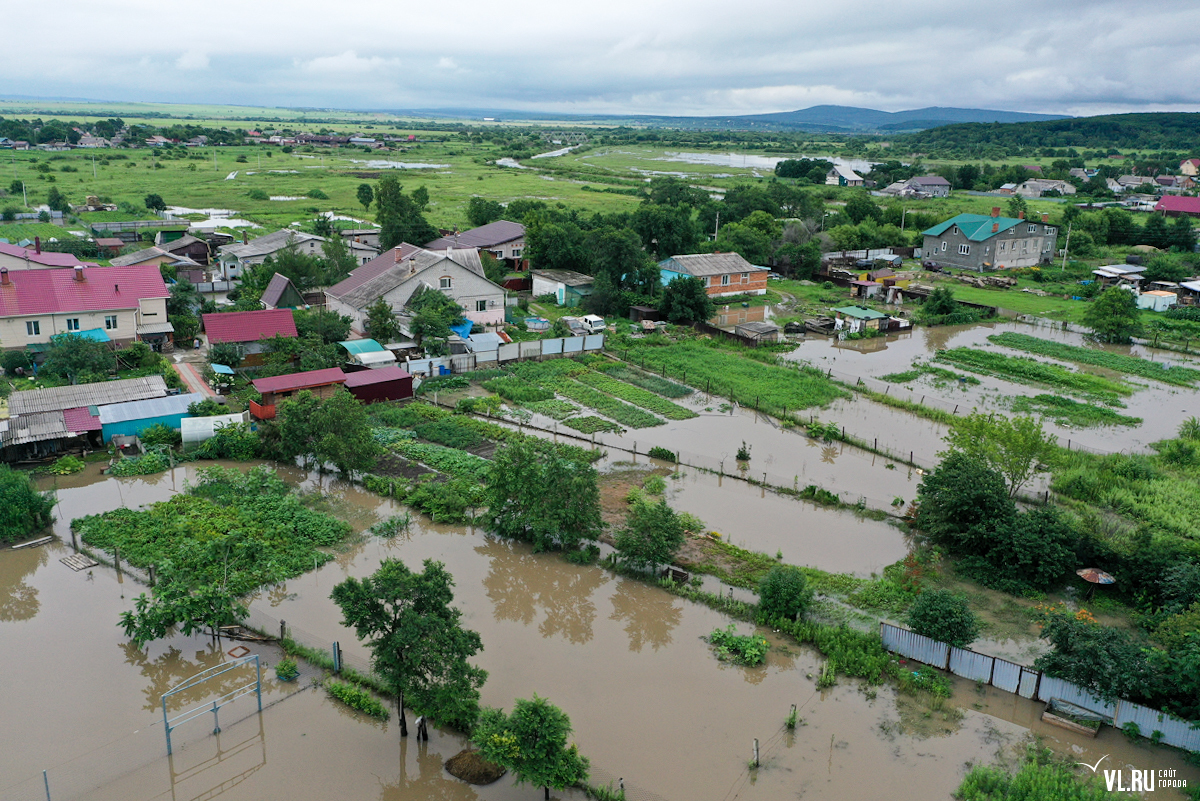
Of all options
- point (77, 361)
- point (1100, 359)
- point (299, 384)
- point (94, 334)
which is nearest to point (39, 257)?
point (94, 334)

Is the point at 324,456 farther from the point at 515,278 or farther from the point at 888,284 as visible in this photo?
the point at 888,284

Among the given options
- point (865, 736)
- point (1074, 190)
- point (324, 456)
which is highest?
point (1074, 190)

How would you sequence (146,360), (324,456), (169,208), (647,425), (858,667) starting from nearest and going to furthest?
(858,667)
(324,456)
(647,425)
(146,360)
(169,208)

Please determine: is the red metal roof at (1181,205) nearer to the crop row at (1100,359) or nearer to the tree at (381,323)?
the crop row at (1100,359)

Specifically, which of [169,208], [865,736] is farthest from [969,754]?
[169,208]

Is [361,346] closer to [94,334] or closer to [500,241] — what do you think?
[94,334]

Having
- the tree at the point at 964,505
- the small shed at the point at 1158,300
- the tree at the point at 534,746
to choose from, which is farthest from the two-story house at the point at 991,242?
the tree at the point at 534,746
